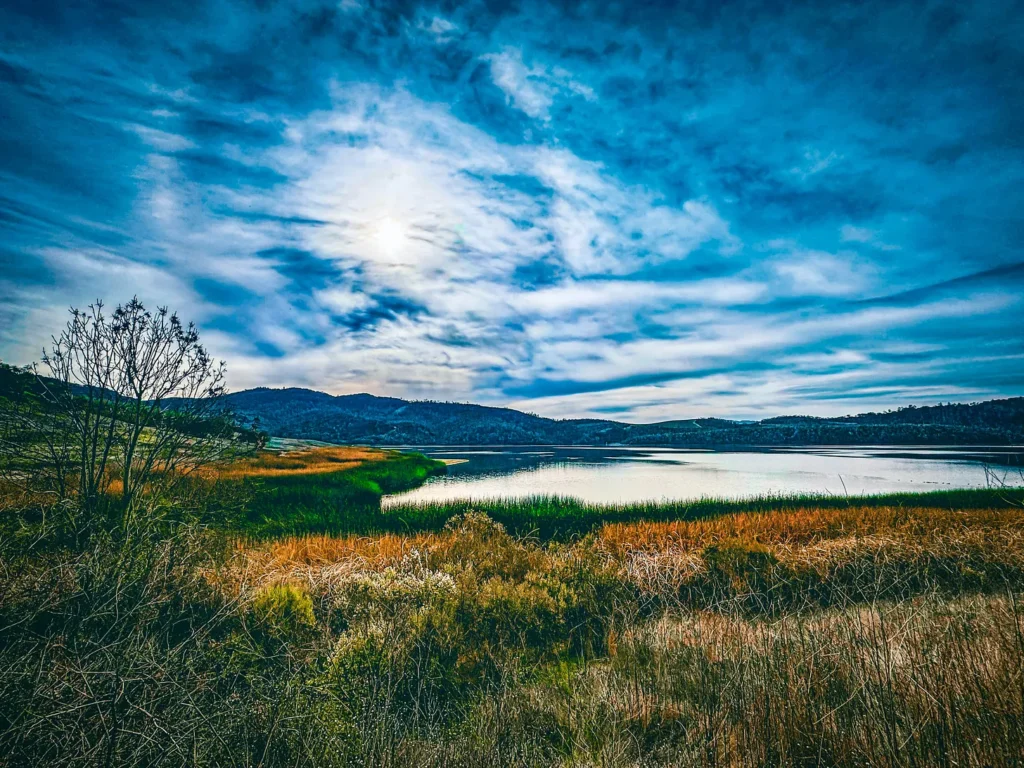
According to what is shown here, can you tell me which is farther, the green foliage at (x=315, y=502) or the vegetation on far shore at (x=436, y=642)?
the green foliage at (x=315, y=502)

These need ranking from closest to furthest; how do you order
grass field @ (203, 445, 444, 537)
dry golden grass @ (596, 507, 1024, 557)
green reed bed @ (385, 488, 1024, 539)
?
dry golden grass @ (596, 507, 1024, 557)
grass field @ (203, 445, 444, 537)
green reed bed @ (385, 488, 1024, 539)

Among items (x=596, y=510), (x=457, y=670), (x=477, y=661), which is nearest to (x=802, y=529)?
(x=596, y=510)

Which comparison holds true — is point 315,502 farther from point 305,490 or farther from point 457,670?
point 457,670

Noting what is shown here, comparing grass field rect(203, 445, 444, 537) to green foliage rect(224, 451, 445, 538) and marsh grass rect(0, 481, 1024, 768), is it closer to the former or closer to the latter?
green foliage rect(224, 451, 445, 538)

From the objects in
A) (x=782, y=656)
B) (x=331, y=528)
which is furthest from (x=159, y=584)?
(x=331, y=528)

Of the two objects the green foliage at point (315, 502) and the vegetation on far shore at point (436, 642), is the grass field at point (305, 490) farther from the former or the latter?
the vegetation on far shore at point (436, 642)

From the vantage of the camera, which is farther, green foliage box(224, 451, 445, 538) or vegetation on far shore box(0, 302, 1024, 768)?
green foliage box(224, 451, 445, 538)

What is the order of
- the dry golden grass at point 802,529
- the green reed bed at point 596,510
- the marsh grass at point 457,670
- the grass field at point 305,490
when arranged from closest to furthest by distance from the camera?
the marsh grass at point 457,670
the dry golden grass at point 802,529
the grass field at point 305,490
the green reed bed at point 596,510

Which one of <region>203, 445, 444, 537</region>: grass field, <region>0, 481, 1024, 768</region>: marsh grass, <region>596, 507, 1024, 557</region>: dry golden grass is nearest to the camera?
<region>0, 481, 1024, 768</region>: marsh grass

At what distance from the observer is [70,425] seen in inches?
338

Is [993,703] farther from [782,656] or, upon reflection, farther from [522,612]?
[522,612]

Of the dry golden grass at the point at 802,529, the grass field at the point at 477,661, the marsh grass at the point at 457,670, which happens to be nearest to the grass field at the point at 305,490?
the grass field at the point at 477,661

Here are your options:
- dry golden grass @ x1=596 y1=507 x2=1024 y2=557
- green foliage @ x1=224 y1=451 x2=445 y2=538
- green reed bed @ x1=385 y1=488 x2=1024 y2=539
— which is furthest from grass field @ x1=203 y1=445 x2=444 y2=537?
dry golden grass @ x1=596 y1=507 x2=1024 y2=557

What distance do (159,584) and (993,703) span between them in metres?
8.19
